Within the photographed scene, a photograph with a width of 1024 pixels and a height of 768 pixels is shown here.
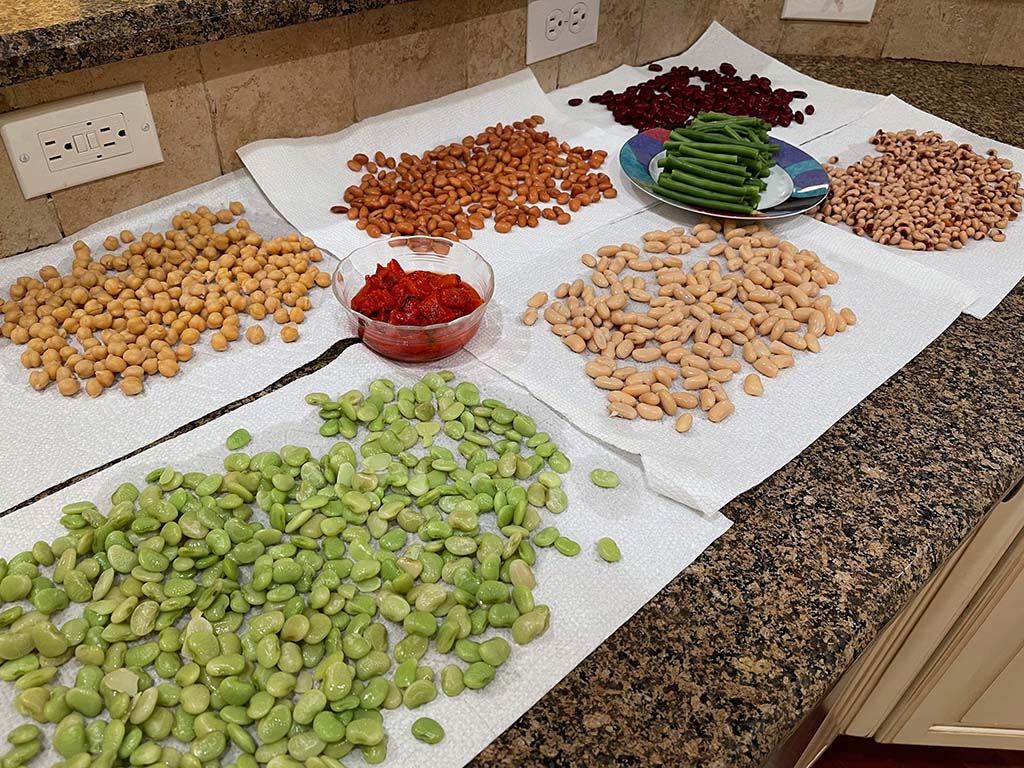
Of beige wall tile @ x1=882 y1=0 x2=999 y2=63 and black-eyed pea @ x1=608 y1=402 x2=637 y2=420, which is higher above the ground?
beige wall tile @ x1=882 y1=0 x2=999 y2=63

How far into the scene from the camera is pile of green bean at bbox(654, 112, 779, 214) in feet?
4.13

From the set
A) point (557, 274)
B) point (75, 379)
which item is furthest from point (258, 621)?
point (557, 274)

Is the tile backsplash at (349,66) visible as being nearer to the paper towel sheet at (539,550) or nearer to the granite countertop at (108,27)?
the granite countertop at (108,27)

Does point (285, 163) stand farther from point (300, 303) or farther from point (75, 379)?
point (75, 379)

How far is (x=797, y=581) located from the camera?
0.74 meters

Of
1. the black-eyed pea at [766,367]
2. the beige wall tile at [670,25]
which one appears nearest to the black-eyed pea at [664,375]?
the black-eyed pea at [766,367]

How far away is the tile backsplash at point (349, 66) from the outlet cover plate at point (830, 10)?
22 mm

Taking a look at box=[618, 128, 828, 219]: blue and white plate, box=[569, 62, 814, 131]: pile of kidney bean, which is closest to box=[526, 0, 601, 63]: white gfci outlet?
box=[569, 62, 814, 131]: pile of kidney bean

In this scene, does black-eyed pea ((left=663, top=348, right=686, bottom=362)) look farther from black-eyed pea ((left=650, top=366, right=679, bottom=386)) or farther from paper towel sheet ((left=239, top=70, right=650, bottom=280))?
paper towel sheet ((left=239, top=70, right=650, bottom=280))

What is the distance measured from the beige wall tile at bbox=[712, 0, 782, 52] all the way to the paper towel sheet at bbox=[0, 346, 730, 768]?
1.31m

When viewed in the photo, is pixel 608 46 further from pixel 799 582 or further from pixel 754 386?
pixel 799 582

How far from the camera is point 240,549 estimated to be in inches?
29.2

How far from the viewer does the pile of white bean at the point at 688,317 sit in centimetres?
96

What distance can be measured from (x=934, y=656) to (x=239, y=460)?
3.64 ft
